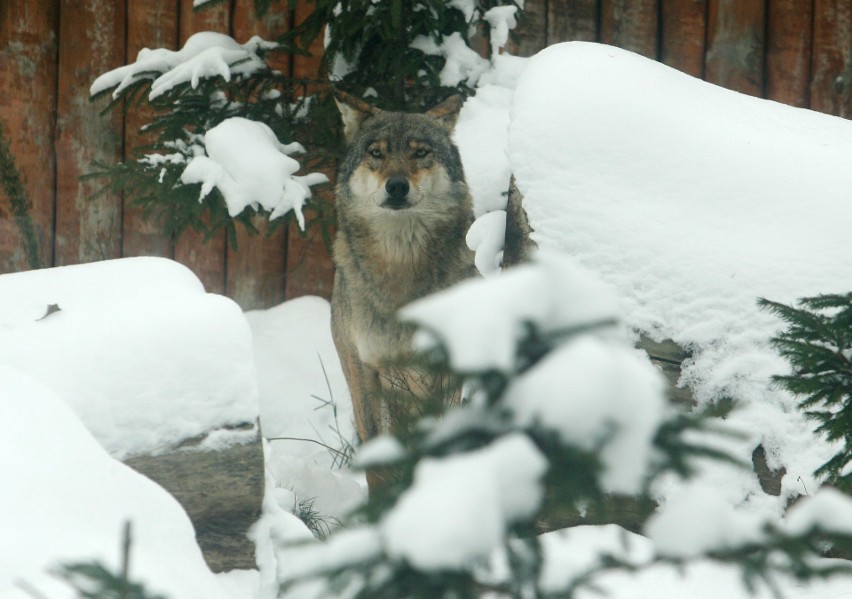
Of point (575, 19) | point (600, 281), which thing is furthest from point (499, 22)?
point (600, 281)

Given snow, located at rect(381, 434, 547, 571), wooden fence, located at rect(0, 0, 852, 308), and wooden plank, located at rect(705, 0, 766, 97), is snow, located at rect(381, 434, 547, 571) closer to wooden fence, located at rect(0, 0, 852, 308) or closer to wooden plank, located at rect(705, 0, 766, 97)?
wooden fence, located at rect(0, 0, 852, 308)

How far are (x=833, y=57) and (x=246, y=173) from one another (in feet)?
11.8

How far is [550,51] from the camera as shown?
4.54 meters

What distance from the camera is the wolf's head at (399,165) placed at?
497 centimetres

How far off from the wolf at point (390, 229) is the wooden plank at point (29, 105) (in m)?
2.24

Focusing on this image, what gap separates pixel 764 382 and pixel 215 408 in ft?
6.14

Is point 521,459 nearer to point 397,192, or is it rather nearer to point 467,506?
point 467,506

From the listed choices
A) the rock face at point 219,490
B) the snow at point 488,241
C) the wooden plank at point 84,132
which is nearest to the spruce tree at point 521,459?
the rock face at point 219,490

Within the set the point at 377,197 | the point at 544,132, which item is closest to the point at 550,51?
the point at 544,132

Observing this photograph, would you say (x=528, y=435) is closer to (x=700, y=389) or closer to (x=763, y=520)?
(x=763, y=520)

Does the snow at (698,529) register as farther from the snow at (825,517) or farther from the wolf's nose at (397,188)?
the wolf's nose at (397,188)

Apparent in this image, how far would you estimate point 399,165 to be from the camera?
5027mm

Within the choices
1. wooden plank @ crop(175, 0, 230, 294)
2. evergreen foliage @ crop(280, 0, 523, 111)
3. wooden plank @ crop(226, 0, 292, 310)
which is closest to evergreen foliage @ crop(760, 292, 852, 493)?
evergreen foliage @ crop(280, 0, 523, 111)

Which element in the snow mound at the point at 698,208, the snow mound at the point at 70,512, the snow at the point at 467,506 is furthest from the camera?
the snow mound at the point at 698,208
